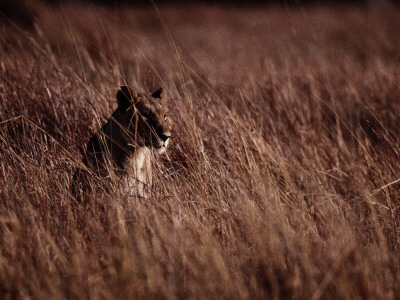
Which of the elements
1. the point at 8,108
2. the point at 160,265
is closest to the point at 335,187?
the point at 160,265

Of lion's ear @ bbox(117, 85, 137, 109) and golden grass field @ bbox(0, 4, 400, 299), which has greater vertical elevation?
lion's ear @ bbox(117, 85, 137, 109)

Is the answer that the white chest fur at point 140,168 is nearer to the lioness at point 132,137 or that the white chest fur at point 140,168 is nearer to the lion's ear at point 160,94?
the lioness at point 132,137

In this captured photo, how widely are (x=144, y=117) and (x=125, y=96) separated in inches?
7.9

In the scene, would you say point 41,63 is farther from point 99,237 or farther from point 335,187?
point 335,187

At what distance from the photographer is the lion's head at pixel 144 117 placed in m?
3.31

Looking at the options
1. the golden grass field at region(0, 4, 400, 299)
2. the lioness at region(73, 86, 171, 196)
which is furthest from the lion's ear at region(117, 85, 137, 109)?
the golden grass field at region(0, 4, 400, 299)

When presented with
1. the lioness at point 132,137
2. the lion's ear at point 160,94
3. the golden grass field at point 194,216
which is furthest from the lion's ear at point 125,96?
the lion's ear at point 160,94

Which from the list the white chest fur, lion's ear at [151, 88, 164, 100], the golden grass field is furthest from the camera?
lion's ear at [151, 88, 164, 100]

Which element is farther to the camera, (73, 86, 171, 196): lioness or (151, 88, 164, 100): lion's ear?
(151, 88, 164, 100): lion's ear

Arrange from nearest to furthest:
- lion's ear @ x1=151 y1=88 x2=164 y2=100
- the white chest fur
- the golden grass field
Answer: the golden grass field
the white chest fur
lion's ear @ x1=151 y1=88 x2=164 y2=100

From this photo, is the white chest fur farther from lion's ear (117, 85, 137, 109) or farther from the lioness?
lion's ear (117, 85, 137, 109)

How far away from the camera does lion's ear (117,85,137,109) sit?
336cm

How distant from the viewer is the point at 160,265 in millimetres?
2195

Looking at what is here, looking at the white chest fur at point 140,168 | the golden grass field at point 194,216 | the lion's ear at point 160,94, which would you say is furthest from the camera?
the lion's ear at point 160,94
